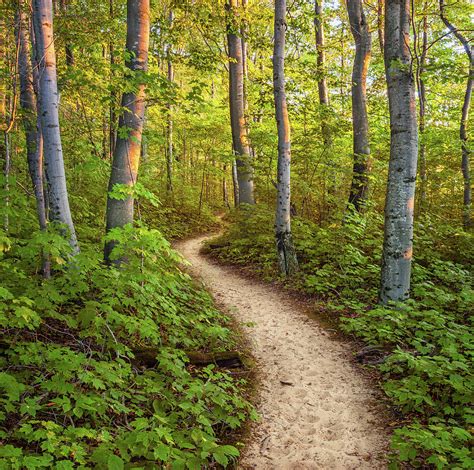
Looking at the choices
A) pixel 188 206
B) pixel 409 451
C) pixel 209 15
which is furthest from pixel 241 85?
pixel 409 451

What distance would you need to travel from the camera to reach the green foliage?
9.08ft

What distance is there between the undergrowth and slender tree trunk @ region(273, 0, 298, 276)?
1.74 ft

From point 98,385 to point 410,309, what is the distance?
4.75 meters

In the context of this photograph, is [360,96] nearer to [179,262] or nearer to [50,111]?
[179,262]

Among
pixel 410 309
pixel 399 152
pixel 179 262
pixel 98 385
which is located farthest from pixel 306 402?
pixel 399 152

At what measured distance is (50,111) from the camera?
485 cm

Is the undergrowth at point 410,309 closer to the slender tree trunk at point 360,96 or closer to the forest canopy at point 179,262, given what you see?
the forest canopy at point 179,262

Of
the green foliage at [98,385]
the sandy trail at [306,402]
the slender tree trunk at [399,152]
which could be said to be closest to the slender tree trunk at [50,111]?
the green foliage at [98,385]

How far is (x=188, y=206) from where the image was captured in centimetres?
1770

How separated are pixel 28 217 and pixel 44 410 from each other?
13.1 feet

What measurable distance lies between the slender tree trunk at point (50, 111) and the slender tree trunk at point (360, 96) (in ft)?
27.2

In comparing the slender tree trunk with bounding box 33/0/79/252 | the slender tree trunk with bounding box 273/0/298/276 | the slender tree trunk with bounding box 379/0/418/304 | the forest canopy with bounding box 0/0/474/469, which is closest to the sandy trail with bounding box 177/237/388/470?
the forest canopy with bounding box 0/0/474/469

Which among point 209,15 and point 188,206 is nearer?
point 209,15

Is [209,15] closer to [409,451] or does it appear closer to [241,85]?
[241,85]
